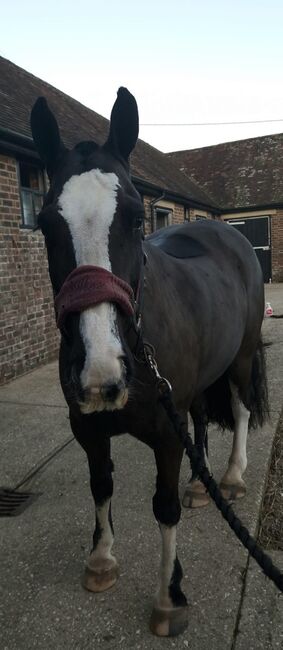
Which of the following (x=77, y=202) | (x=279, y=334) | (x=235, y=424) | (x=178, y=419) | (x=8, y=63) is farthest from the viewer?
(x=8, y=63)

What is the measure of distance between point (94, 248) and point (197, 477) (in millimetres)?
1967

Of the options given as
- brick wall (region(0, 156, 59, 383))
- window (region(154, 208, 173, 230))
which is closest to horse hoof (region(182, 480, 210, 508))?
brick wall (region(0, 156, 59, 383))

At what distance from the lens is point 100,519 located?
2.24 metres

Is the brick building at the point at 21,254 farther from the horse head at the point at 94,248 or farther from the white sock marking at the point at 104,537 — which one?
the white sock marking at the point at 104,537

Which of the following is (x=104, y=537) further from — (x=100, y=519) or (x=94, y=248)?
(x=94, y=248)

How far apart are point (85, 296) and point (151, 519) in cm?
182

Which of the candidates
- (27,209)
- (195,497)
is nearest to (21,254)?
(27,209)

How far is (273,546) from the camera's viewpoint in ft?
7.89

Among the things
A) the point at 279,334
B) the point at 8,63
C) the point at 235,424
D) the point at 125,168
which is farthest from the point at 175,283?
the point at 8,63

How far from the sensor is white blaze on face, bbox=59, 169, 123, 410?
1239 mm

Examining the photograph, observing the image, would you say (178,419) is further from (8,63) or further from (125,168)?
(8,63)

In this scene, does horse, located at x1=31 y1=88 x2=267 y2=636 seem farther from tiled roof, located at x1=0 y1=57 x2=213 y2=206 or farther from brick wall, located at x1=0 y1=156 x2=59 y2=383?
tiled roof, located at x1=0 y1=57 x2=213 y2=206

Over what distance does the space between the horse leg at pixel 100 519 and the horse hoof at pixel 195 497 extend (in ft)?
2.26

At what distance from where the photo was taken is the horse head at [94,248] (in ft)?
4.15
